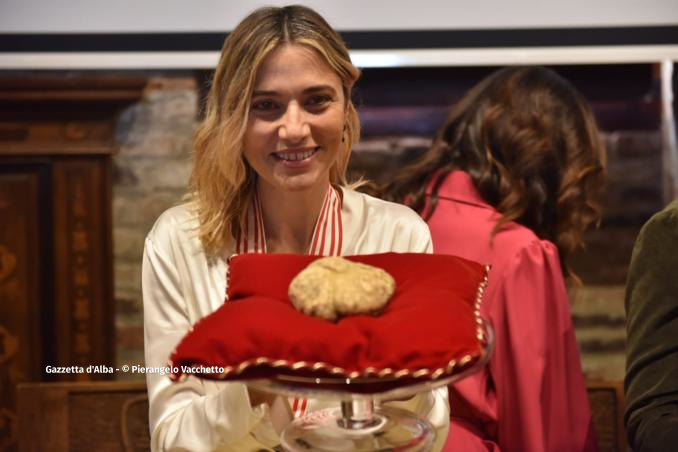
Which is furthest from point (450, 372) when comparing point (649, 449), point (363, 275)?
point (649, 449)

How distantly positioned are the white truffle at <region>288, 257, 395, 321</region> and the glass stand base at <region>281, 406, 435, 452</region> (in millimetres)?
125

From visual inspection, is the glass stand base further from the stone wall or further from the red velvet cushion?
the stone wall

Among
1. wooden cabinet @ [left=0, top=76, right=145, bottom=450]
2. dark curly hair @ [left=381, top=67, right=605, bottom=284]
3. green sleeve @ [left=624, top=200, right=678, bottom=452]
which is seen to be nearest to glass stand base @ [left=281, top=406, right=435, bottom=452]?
green sleeve @ [left=624, top=200, right=678, bottom=452]

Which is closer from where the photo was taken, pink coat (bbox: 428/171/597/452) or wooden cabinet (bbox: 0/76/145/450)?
pink coat (bbox: 428/171/597/452)

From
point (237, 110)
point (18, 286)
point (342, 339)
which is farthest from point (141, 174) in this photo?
point (342, 339)

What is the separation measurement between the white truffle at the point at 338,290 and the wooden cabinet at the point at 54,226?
1.77 metres

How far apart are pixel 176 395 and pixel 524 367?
2.53 ft

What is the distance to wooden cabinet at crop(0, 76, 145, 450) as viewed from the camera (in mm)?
2652

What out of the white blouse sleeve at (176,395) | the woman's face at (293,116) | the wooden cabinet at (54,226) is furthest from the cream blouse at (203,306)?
the wooden cabinet at (54,226)

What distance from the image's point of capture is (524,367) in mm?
1829

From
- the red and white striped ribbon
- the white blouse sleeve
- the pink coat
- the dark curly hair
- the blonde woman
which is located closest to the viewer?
the white blouse sleeve

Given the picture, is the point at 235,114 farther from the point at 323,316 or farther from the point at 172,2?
the point at 172,2

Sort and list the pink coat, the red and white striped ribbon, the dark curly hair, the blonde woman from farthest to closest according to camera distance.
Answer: the dark curly hair → the pink coat → the red and white striped ribbon → the blonde woman

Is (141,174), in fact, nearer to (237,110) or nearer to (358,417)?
(237,110)
